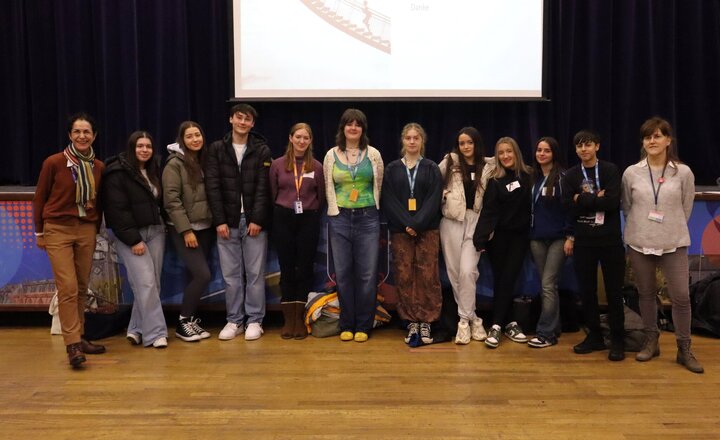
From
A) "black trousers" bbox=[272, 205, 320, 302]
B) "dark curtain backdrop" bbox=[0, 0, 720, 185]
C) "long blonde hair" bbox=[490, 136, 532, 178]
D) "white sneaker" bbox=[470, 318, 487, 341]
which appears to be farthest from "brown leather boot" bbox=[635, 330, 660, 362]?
"black trousers" bbox=[272, 205, 320, 302]

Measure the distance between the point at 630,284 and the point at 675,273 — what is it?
93 centimetres

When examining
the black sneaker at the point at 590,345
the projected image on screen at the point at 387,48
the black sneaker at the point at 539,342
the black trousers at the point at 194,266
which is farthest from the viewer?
the projected image on screen at the point at 387,48

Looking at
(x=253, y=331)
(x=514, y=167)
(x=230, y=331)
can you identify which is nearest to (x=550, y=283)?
(x=514, y=167)

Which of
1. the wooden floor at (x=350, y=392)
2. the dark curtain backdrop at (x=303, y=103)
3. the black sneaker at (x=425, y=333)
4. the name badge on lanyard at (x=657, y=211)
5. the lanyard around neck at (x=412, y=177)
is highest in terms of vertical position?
the dark curtain backdrop at (x=303, y=103)

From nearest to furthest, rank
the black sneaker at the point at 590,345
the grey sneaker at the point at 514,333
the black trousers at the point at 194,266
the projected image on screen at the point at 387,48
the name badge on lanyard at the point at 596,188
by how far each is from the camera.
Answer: the name badge on lanyard at the point at 596,188 < the black sneaker at the point at 590,345 < the grey sneaker at the point at 514,333 < the black trousers at the point at 194,266 < the projected image on screen at the point at 387,48

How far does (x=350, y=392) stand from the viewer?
3027mm

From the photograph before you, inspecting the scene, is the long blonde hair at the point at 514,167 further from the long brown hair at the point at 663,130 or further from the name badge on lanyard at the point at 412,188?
the long brown hair at the point at 663,130

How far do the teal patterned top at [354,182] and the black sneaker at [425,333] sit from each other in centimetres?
90

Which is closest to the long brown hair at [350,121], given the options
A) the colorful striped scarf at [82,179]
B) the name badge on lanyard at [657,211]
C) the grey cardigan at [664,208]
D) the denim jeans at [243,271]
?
the denim jeans at [243,271]

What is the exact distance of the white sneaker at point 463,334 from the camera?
152 inches

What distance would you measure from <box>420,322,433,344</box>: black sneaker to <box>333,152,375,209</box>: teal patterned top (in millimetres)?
896

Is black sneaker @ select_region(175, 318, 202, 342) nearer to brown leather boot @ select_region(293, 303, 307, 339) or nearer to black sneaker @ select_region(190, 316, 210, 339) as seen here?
black sneaker @ select_region(190, 316, 210, 339)

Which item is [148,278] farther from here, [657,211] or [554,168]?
[657,211]

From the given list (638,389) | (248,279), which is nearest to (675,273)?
(638,389)
